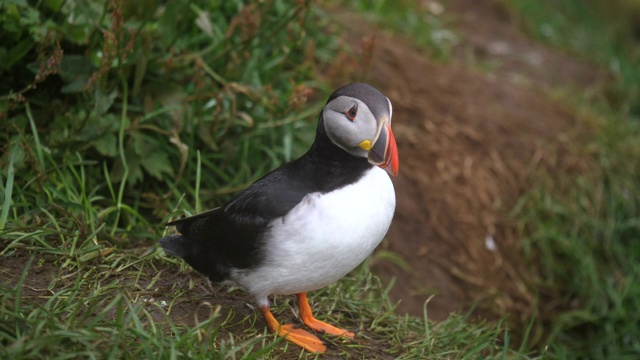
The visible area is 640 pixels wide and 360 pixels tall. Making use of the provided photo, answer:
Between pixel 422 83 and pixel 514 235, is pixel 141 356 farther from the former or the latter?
pixel 422 83

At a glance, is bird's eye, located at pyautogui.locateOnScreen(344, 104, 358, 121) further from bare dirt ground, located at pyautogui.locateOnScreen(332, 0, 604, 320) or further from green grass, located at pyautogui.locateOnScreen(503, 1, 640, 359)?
green grass, located at pyautogui.locateOnScreen(503, 1, 640, 359)

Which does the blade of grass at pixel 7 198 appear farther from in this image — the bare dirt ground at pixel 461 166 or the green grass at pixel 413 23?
the green grass at pixel 413 23

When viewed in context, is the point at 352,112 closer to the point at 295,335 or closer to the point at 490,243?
the point at 295,335

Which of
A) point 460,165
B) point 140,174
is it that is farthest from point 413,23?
point 140,174

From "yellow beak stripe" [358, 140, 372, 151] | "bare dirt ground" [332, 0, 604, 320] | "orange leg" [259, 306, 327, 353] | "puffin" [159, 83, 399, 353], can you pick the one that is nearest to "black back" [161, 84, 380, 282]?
"puffin" [159, 83, 399, 353]

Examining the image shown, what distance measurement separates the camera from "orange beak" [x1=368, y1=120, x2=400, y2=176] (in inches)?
100.0

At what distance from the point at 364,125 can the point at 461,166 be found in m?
2.77

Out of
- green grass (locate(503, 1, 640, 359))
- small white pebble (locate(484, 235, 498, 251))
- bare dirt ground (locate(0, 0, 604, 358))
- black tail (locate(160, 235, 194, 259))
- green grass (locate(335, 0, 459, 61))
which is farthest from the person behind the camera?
green grass (locate(335, 0, 459, 61))

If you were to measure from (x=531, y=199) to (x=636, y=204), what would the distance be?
0.78 m

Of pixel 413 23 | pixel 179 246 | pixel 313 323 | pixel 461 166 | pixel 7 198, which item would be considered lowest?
pixel 461 166

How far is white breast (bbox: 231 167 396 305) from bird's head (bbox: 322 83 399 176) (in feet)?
0.48

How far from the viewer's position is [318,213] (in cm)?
260

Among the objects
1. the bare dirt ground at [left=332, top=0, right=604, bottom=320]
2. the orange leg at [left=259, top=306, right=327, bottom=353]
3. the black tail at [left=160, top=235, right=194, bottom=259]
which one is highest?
the black tail at [left=160, top=235, right=194, bottom=259]

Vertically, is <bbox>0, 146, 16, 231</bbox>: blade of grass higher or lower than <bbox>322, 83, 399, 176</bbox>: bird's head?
lower
